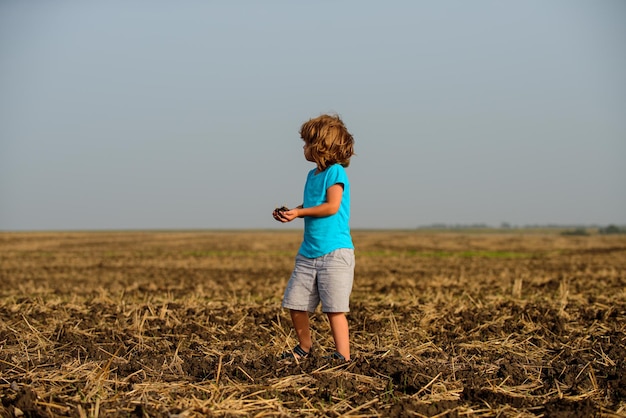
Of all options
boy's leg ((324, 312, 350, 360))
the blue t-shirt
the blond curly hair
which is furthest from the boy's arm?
boy's leg ((324, 312, 350, 360))

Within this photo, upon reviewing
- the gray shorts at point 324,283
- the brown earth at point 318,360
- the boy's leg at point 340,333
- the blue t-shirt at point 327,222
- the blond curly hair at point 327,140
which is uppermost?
the blond curly hair at point 327,140

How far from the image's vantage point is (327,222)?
15.7ft

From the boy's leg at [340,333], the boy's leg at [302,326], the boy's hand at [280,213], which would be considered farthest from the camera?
the boy's leg at [302,326]

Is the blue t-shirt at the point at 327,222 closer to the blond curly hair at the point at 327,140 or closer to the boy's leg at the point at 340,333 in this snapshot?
the blond curly hair at the point at 327,140

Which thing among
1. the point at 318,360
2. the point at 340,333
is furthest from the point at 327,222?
the point at 318,360

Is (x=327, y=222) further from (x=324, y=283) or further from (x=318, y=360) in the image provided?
(x=318, y=360)

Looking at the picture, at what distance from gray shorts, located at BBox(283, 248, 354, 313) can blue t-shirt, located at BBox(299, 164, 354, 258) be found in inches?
2.3

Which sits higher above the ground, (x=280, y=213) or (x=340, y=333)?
(x=280, y=213)

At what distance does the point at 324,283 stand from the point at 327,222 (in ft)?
1.50

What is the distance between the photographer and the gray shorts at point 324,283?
4.72m

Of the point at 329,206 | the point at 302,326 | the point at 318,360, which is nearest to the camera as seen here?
the point at 318,360

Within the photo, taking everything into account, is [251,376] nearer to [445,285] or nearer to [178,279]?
[445,285]

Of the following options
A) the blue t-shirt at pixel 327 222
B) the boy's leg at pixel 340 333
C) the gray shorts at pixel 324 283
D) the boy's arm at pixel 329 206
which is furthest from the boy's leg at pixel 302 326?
the boy's arm at pixel 329 206

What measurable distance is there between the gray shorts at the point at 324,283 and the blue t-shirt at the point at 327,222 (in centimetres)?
6
